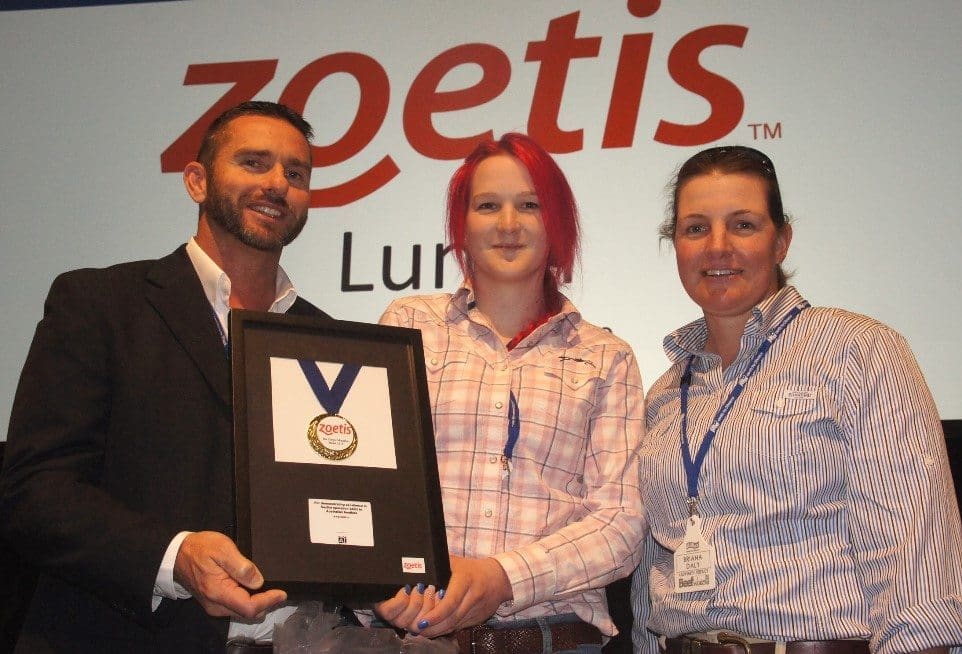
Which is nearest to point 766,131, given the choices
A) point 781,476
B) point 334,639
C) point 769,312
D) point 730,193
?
point 730,193

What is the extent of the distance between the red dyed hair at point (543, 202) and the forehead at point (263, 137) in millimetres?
399

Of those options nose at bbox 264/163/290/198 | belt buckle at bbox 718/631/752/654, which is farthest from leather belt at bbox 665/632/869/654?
nose at bbox 264/163/290/198

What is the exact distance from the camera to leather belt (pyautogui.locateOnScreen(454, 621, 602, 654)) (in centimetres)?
201

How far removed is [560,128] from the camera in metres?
3.25

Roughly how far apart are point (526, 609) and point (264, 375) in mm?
657

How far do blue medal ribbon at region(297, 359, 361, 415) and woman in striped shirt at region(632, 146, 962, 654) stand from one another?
66cm

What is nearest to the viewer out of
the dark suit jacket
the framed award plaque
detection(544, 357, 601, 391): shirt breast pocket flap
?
the framed award plaque

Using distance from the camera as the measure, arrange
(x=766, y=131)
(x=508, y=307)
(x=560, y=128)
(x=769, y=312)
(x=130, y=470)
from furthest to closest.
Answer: (x=560, y=128) < (x=766, y=131) < (x=508, y=307) < (x=769, y=312) < (x=130, y=470)

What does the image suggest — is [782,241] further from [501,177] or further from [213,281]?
[213,281]

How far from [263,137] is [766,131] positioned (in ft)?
4.75

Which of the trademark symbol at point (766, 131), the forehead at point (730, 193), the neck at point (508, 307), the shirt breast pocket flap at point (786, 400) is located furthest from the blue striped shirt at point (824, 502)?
the trademark symbol at point (766, 131)

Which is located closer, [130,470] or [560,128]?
[130,470]

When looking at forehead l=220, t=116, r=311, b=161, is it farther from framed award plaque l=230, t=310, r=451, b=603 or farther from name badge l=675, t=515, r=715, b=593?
name badge l=675, t=515, r=715, b=593

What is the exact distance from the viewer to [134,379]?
2.07m
